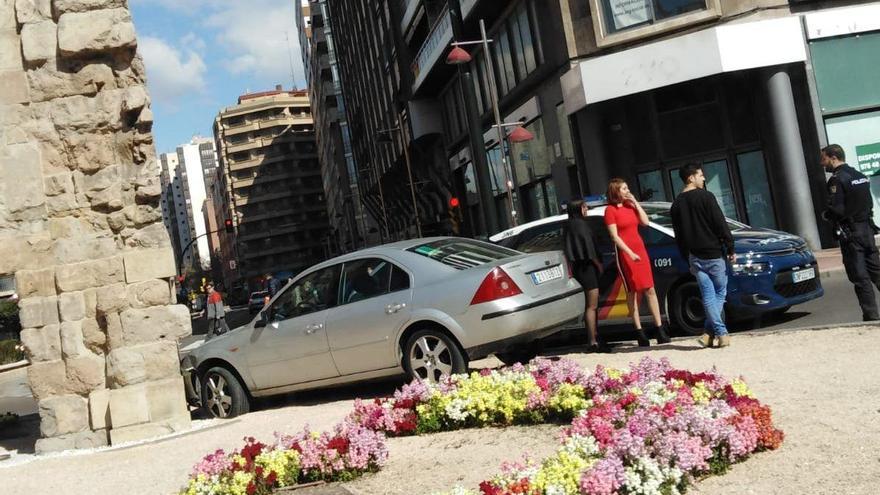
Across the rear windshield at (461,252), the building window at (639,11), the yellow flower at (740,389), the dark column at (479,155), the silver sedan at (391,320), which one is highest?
the building window at (639,11)

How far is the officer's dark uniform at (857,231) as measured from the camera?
9.30m

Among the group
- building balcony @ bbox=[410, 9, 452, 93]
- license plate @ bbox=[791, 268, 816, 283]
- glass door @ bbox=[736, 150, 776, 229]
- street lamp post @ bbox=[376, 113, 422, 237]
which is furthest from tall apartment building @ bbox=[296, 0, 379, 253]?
license plate @ bbox=[791, 268, 816, 283]

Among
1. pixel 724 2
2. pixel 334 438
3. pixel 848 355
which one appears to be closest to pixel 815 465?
pixel 334 438

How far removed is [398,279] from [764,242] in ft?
13.7

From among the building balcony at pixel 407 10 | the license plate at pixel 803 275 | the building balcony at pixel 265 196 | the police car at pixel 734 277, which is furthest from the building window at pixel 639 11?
the building balcony at pixel 265 196

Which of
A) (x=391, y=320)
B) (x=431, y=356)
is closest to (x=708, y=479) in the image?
(x=431, y=356)

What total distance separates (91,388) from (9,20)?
3.77m

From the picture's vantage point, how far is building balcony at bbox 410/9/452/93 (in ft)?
108

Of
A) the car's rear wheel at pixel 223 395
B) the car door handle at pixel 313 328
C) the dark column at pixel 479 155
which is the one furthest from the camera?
the dark column at pixel 479 155

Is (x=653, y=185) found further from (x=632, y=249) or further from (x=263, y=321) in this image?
(x=263, y=321)

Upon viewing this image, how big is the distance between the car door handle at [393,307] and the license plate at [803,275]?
4.41m

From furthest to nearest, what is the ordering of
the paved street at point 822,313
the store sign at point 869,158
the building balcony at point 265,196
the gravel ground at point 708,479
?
the building balcony at point 265,196
the store sign at point 869,158
the paved street at point 822,313
the gravel ground at point 708,479

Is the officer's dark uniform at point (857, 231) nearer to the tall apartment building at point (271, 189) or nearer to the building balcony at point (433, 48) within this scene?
the building balcony at point (433, 48)

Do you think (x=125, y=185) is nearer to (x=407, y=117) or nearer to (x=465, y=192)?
(x=465, y=192)
